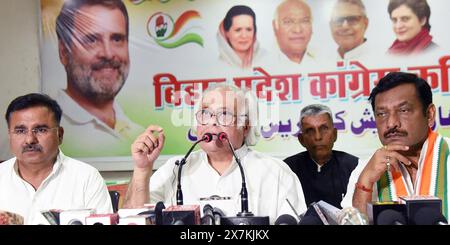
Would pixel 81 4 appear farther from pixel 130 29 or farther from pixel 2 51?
pixel 2 51

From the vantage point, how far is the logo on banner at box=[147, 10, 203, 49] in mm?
2455

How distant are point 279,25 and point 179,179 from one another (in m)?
0.75

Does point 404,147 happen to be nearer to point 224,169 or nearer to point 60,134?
point 224,169

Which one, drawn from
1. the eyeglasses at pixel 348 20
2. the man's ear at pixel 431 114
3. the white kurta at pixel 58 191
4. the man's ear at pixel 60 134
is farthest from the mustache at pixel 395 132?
the man's ear at pixel 60 134

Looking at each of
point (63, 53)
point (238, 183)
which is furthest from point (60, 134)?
point (238, 183)

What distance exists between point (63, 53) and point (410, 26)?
4.74 ft

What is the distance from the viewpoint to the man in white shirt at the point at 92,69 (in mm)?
2488

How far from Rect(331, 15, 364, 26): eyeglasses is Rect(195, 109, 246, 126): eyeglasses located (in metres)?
0.55

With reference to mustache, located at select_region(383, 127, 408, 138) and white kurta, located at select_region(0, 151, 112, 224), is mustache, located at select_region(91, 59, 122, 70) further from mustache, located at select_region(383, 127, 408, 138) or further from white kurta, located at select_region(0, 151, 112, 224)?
mustache, located at select_region(383, 127, 408, 138)

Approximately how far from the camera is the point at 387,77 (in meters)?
2.29

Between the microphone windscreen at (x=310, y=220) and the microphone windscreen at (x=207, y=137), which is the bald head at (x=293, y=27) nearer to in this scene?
the microphone windscreen at (x=207, y=137)

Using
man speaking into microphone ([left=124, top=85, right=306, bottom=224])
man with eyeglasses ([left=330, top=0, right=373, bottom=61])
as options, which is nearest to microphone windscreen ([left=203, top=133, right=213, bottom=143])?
man speaking into microphone ([left=124, top=85, right=306, bottom=224])
